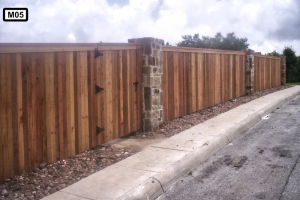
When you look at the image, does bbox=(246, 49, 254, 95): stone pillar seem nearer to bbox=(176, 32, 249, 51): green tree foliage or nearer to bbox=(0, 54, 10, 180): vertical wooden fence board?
bbox=(0, 54, 10, 180): vertical wooden fence board

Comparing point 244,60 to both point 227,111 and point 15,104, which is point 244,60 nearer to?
point 227,111

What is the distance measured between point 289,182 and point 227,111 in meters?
6.41

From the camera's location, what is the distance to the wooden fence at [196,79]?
955 centimetres

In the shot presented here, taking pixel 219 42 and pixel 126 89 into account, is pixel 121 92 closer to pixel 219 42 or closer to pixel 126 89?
pixel 126 89

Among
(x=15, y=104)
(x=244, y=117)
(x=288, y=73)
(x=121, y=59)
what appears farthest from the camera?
(x=288, y=73)

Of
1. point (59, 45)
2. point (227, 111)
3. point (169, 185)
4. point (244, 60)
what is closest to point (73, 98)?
point (59, 45)

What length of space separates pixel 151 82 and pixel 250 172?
341 cm

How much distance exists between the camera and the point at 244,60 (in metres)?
16.2

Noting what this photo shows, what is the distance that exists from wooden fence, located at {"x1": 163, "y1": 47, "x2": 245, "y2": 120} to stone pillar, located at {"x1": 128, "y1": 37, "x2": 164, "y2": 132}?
729 millimetres

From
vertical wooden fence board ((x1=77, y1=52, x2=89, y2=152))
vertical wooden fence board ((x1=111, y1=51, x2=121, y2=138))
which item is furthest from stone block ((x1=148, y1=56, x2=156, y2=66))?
vertical wooden fence board ((x1=77, y1=52, x2=89, y2=152))

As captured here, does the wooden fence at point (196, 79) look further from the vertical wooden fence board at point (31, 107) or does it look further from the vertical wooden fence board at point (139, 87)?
the vertical wooden fence board at point (31, 107)

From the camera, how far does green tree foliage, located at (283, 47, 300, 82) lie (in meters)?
33.3

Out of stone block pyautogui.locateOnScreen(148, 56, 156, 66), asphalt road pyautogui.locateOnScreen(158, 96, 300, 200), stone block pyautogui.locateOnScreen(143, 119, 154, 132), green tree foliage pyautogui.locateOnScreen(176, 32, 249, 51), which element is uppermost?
green tree foliage pyautogui.locateOnScreen(176, 32, 249, 51)

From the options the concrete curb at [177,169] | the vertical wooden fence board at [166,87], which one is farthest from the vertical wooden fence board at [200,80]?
the concrete curb at [177,169]
